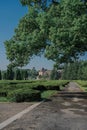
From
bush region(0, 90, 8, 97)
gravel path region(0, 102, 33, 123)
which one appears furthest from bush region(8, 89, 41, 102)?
bush region(0, 90, 8, 97)

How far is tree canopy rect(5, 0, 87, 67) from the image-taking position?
28719 millimetres

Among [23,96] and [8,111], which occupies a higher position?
[23,96]

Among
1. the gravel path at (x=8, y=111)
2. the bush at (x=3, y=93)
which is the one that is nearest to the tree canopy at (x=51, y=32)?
the bush at (x=3, y=93)

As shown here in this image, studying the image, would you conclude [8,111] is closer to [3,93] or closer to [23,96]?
[23,96]

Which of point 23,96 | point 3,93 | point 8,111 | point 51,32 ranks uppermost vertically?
point 51,32

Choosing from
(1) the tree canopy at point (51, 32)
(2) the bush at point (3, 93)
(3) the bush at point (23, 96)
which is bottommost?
(3) the bush at point (23, 96)

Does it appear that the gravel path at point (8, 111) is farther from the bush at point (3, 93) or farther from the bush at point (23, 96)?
the bush at point (3, 93)

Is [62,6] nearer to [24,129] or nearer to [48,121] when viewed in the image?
[48,121]

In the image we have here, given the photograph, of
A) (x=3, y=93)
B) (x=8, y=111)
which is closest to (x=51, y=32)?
(x=3, y=93)

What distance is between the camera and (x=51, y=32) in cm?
2947

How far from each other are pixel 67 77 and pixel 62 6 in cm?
16439

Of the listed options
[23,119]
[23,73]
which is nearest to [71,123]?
[23,119]

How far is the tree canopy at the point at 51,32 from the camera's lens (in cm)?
2872

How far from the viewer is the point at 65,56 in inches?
1280
